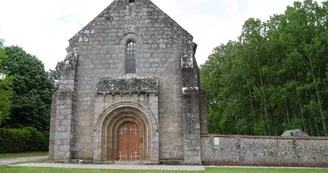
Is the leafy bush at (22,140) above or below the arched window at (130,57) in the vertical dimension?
below

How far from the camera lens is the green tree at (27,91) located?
103 feet

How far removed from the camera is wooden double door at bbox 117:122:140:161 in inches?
699

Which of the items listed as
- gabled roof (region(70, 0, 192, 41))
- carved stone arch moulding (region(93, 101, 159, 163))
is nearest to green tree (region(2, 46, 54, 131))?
gabled roof (region(70, 0, 192, 41))

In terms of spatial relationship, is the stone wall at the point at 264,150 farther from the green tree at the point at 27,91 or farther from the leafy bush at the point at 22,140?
the green tree at the point at 27,91

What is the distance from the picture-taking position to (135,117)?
57.9 ft

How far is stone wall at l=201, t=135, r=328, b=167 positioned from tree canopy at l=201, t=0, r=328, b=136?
5.84m

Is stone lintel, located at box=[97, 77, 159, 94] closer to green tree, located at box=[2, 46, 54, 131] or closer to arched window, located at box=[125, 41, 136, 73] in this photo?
arched window, located at box=[125, 41, 136, 73]

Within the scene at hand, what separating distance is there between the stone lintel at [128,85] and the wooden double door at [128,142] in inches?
83.4


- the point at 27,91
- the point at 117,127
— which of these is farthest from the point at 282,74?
the point at 27,91

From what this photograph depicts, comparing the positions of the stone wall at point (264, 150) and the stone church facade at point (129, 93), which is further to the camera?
the stone church facade at point (129, 93)

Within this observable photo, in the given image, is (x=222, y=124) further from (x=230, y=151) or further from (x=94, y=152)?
(x=94, y=152)

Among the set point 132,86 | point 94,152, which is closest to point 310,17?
point 132,86

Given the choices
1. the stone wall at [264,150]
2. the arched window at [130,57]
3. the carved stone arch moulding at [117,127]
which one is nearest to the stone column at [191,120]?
the stone wall at [264,150]

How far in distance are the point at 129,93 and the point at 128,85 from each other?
1.65ft
